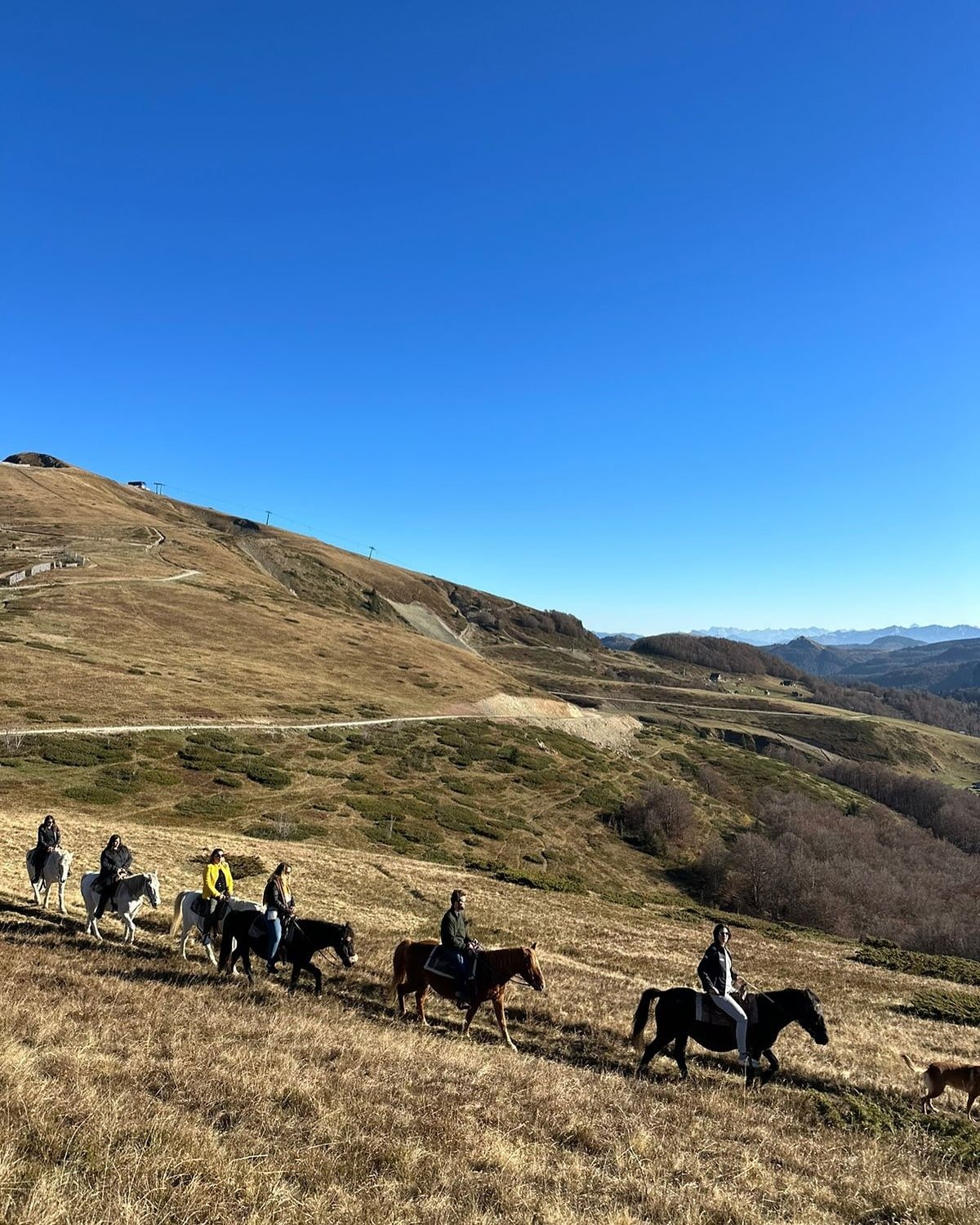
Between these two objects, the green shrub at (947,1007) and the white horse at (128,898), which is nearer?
the white horse at (128,898)

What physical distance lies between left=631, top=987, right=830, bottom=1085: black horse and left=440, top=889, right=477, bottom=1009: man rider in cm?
389

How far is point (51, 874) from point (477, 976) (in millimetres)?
14071

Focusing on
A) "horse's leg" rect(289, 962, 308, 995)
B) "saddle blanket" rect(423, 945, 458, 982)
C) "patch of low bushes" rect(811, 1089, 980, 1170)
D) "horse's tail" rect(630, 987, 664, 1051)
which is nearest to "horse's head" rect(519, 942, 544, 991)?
"saddle blanket" rect(423, 945, 458, 982)

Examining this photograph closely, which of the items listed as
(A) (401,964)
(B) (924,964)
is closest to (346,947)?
(A) (401,964)

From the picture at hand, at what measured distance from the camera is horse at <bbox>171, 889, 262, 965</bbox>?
16.5 meters

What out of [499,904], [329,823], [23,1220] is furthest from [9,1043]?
[329,823]

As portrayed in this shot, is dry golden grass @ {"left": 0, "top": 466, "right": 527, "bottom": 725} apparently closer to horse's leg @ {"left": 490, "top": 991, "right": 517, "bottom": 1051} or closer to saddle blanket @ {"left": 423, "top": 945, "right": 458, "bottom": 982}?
saddle blanket @ {"left": 423, "top": 945, "right": 458, "bottom": 982}

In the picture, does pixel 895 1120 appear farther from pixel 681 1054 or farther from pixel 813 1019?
pixel 681 1054

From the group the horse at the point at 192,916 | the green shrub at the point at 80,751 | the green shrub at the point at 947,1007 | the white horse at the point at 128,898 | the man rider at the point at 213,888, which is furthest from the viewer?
the green shrub at the point at 80,751

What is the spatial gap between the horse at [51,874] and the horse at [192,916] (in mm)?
4449

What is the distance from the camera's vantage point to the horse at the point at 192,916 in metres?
16.5

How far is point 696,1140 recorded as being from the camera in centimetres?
972

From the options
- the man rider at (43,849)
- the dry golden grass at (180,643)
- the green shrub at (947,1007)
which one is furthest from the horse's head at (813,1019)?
the dry golden grass at (180,643)

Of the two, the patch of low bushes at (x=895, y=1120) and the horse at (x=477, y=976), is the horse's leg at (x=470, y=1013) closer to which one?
the horse at (x=477, y=976)
